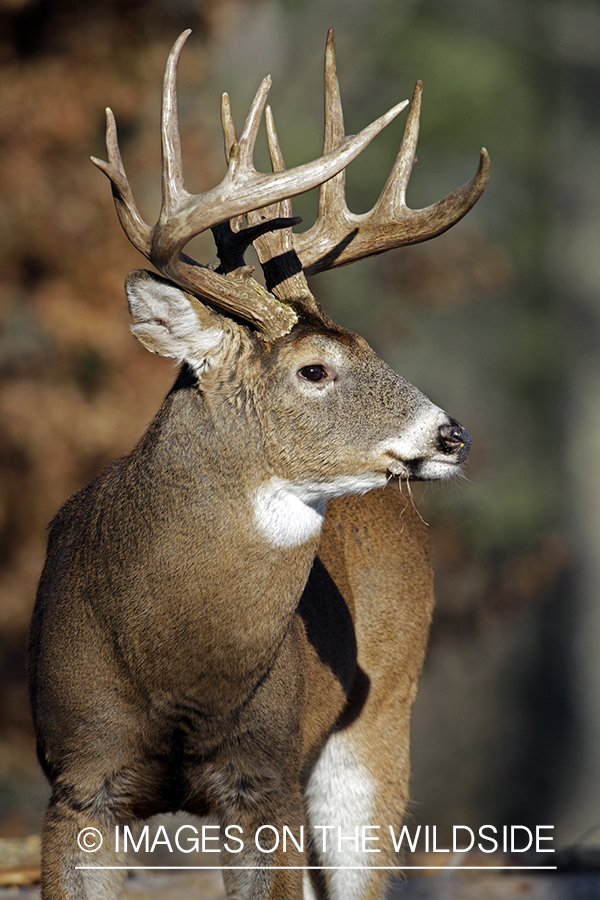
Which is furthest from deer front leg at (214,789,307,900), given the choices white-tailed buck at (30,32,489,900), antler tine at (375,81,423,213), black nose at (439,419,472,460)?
antler tine at (375,81,423,213)

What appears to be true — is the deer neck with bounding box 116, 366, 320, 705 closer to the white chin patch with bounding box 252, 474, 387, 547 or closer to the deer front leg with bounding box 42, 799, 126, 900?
the white chin patch with bounding box 252, 474, 387, 547

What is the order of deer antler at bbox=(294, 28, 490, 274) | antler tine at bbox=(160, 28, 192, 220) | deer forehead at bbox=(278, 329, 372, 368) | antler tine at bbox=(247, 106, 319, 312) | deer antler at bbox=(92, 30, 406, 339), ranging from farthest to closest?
deer antler at bbox=(294, 28, 490, 274) < antler tine at bbox=(247, 106, 319, 312) < deer forehead at bbox=(278, 329, 372, 368) < antler tine at bbox=(160, 28, 192, 220) < deer antler at bbox=(92, 30, 406, 339)

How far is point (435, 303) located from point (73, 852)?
804cm

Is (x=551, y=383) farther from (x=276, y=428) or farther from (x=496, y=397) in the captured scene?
(x=276, y=428)

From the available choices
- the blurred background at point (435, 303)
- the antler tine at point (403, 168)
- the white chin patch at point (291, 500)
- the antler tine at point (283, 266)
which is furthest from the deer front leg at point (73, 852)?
the blurred background at point (435, 303)

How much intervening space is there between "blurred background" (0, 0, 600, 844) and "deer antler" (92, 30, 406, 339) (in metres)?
4.28

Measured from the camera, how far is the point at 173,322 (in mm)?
3279

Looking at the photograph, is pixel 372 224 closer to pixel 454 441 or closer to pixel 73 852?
pixel 454 441

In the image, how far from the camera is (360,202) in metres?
10.3

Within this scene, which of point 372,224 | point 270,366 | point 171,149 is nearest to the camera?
point 171,149

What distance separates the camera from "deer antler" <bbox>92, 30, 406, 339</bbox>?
10.1ft

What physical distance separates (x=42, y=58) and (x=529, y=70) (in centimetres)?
654

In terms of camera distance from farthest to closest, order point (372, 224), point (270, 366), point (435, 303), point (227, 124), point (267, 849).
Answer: point (435, 303), point (227, 124), point (372, 224), point (267, 849), point (270, 366)

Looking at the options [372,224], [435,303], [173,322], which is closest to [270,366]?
[173,322]
